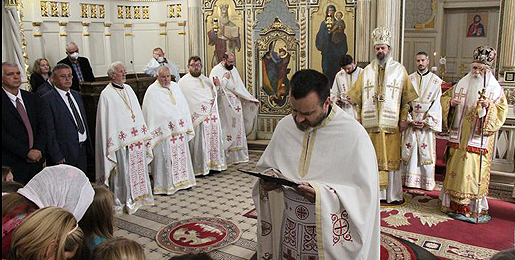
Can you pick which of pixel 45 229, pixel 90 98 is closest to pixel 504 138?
pixel 90 98

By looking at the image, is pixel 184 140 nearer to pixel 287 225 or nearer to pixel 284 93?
pixel 284 93

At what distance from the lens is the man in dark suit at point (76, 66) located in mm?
8805

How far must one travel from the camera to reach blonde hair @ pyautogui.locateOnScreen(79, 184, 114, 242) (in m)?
2.60

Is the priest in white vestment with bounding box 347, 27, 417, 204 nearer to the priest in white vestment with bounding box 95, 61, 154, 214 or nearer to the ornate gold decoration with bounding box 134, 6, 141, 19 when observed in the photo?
the priest in white vestment with bounding box 95, 61, 154, 214

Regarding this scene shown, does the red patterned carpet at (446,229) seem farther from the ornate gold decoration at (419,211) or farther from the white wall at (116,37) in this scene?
the white wall at (116,37)

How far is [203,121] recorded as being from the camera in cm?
743

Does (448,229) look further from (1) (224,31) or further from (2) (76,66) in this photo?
(2) (76,66)

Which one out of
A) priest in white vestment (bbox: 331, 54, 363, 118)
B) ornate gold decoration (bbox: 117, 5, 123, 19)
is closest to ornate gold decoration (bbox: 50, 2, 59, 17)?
ornate gold decoration (bbox: 117, 5, 123, 19)

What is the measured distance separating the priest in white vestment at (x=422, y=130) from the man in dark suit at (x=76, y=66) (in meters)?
6.06

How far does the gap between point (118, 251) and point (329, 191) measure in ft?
3.89

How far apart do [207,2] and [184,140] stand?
435 centimetres

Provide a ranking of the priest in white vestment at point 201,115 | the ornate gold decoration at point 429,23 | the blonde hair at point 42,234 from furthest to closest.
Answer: the ornate gold decoration at point 429,23, the priest in white vestment at point 201,115, the blonde hair at point 42,234

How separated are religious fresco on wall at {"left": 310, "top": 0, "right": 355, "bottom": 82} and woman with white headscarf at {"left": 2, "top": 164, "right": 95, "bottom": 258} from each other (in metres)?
7.32

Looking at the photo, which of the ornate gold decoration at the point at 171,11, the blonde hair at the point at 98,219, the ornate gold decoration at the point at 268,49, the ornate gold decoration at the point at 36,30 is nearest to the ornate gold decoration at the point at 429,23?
the ornate gold decoration at the point at 268,49
